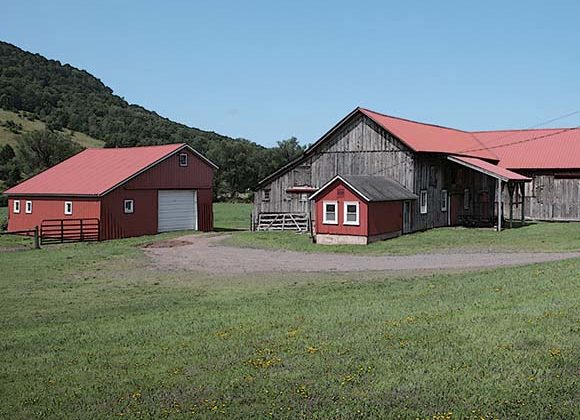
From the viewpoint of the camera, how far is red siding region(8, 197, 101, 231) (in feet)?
129

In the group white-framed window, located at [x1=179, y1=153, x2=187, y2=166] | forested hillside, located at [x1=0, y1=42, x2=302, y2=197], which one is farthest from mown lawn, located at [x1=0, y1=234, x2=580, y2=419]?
forested hillside, located at [x1=0, y1=42, x2=302, y2=197]

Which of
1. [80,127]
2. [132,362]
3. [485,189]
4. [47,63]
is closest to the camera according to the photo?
[132,362]

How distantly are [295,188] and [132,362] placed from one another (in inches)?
1310

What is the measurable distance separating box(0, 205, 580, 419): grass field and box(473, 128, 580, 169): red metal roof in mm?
29073

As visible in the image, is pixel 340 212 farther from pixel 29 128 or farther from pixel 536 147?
pixel 29 128

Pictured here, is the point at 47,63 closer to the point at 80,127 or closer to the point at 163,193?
the point at 80,127

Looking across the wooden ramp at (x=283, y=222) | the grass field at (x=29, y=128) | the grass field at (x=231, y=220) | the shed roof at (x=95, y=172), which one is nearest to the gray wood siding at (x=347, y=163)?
the wooden ramp at (x=283, y=222)

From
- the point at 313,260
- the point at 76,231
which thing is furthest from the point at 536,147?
the point at 76,231

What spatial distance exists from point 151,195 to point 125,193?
219 cm

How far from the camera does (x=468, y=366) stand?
8.86 meters

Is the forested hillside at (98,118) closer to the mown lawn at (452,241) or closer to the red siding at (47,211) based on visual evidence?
the red siding at (47,211)

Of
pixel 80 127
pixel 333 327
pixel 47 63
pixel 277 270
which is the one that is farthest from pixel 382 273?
pixel 47 63

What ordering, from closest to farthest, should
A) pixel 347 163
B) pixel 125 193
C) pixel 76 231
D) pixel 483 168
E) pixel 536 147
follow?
pixel 76 231 < pixel 483 168 < pixel 125 193 < pixel 347 163 < pixel 536 147

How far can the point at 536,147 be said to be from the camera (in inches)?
1916
